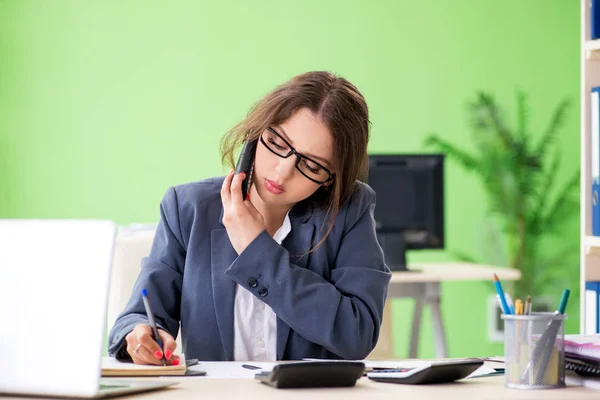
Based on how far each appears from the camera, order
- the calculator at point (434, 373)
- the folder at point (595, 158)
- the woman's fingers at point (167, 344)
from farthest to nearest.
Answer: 1. the folder at point (595, 158)
2. the woman's fingers at point (167, 344)
3. the calculator at point (434, 373)

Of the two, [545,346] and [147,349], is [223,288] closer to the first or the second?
[147,349]

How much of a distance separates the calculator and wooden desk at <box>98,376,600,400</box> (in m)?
0.02

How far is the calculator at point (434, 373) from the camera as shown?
1408mm

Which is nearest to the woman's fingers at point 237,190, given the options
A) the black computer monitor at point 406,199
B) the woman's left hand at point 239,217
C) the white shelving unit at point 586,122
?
the woman's left hand at point 239,217

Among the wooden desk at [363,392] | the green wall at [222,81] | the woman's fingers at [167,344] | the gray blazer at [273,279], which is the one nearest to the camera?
the wooden desk at [363,392]

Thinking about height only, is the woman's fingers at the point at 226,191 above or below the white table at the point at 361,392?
above

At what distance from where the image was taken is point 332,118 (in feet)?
5.82

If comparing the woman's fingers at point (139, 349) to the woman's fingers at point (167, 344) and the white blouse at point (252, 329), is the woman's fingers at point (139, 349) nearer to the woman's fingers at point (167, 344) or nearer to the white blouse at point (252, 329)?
the woman's fingers at point (167, 344)

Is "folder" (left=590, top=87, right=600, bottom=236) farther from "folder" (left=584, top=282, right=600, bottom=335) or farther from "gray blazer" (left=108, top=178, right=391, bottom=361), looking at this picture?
"gray blazer" (left=108, top=178, right=391, bottom=361)

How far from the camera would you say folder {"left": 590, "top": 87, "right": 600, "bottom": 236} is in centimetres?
242

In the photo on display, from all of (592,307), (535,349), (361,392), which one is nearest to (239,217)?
(361,392)

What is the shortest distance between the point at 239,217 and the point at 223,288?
188 millimetres

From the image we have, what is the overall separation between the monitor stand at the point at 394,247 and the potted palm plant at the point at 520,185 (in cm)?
143

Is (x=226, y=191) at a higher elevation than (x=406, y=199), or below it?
higher
